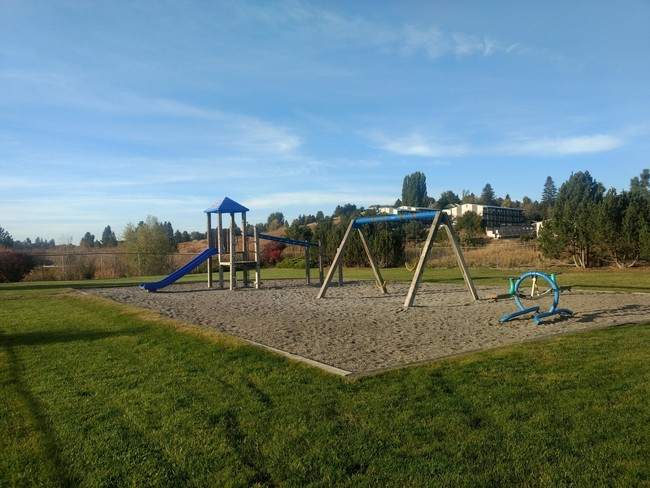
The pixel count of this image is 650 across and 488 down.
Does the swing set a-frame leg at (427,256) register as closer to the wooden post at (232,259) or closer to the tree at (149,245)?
the wooden post at (232,259)

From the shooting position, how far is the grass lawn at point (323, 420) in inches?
133

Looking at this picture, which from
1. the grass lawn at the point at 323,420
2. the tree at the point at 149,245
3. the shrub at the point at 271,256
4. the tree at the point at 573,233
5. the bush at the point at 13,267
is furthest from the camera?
the shrub at the point at 271,256

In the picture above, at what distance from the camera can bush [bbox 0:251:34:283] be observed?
2850 cm

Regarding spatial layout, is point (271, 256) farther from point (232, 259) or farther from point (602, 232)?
point (602, 232)

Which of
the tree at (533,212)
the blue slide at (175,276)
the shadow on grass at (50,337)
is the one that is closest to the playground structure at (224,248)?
the blue slide at (175,276)

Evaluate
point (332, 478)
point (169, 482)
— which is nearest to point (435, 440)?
point (332, 478)

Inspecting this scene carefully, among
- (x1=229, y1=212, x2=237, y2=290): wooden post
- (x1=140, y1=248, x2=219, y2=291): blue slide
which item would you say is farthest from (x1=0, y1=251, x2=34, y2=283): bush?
(x1=229, y1=212, x2=237, y2=290): wooden post

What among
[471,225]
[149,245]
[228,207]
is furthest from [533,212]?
[228,207]

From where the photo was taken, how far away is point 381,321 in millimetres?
10062

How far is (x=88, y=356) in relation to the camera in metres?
7.02

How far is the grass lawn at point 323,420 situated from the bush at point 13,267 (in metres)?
25.5

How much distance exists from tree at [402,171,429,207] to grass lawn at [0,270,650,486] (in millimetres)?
89681

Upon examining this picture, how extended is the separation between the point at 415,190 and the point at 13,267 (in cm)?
7631

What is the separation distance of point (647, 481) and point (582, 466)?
36 cm
